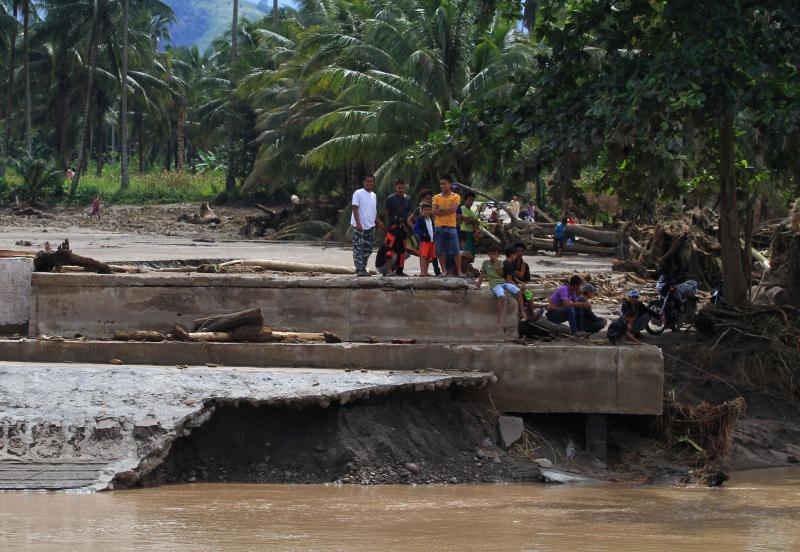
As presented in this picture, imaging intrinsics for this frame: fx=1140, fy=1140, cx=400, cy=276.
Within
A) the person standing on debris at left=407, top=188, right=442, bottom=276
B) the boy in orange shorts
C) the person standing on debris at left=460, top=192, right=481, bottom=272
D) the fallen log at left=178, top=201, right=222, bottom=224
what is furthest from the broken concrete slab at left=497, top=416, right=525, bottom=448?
the fallen log at left=178, top=201, right=222, bottom=224

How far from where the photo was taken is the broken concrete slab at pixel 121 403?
9.42 metres

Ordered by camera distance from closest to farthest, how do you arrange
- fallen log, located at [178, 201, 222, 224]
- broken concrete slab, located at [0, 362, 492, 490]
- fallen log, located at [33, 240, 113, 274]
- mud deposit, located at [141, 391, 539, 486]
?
broken concrete slab, located at [0, 362, 492, 490], mud deposit, located at [141, 391, 539, 486], fallen log, located at [33, 240, 113, 274], fallen log, located at [178, 201, 222, 224]

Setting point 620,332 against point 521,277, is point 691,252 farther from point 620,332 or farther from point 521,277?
point 521,277

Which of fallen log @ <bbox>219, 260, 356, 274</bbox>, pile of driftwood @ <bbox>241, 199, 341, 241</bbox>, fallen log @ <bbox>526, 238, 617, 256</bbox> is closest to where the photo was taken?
fallen log @ <bbox>219, 260, 356, 274</bbox>

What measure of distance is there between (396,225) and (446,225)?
627 millimetres

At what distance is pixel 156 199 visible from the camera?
1961 inches

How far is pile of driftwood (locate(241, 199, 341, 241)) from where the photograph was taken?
114 feet

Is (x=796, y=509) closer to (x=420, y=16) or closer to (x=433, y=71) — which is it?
Result: (x=433, y=71)

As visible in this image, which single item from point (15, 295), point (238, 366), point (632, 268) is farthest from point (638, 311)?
point (15, 295)

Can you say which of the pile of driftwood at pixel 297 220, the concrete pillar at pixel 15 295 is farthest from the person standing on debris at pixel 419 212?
the pile of driftwood at pixel 297 220

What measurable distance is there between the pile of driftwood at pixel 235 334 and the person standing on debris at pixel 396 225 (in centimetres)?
217

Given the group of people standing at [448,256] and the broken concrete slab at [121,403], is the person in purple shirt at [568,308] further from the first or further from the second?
the broken concrete slab at [121,403]

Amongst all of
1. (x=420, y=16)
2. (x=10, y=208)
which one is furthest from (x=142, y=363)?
(x=10, y=208)

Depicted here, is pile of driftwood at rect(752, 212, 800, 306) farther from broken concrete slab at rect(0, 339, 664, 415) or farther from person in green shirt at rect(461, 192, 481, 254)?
broken concrete slab at rect(0, 339, 664, 415)
